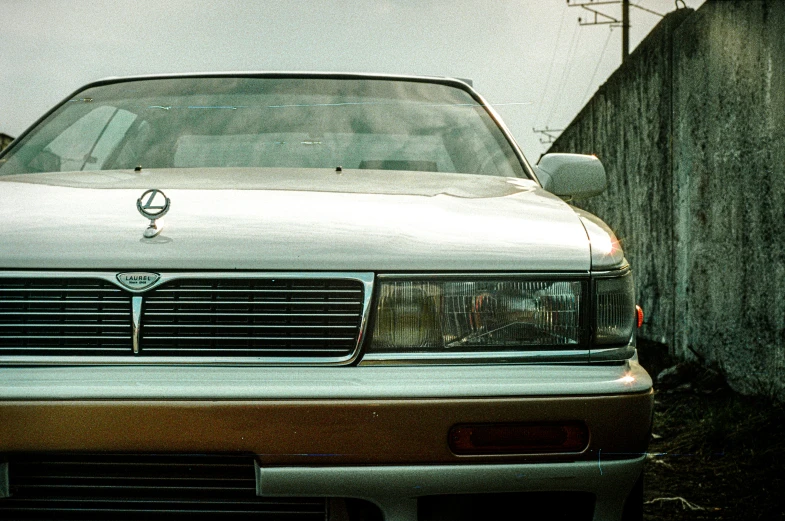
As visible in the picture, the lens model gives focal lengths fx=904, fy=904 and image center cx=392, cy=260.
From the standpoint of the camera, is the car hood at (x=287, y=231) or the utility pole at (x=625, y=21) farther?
the utility pole at (x=625, y=21)

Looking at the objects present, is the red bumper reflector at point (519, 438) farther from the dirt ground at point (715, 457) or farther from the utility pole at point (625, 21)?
the utility pole at point (625, 21)

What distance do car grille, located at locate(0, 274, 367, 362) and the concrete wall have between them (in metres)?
3.45

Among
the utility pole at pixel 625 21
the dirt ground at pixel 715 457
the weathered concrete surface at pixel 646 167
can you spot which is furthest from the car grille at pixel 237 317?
the utility pole at pixel 625 21

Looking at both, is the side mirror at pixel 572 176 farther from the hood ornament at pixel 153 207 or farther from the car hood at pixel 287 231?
the hood ornament at pixel 153 207

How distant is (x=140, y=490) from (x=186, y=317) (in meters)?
0.39

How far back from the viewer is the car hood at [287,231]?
202cm

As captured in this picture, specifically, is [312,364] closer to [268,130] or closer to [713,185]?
[268,130]

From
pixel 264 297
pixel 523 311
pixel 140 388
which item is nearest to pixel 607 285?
pixel 523 311

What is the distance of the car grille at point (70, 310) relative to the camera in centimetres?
203

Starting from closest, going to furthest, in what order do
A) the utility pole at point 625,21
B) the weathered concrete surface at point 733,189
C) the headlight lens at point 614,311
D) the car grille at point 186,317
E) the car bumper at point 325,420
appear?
the car bumper at point 325,420 < the car grille at point 186,317 < the headlight lens at point 614,311 < the weathered concrete surface at point 733,189 < the utility pole at point 625,21

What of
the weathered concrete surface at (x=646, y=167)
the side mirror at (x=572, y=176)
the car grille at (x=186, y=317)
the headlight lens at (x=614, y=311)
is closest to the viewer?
the car grille at (x=186, y=317)

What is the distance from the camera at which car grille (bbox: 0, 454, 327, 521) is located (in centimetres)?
195

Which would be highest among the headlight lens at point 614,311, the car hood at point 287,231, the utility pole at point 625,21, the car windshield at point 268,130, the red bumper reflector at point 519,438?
the utility pole at point 625,21

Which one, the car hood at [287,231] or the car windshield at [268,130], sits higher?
the car windshield at [268,130]
